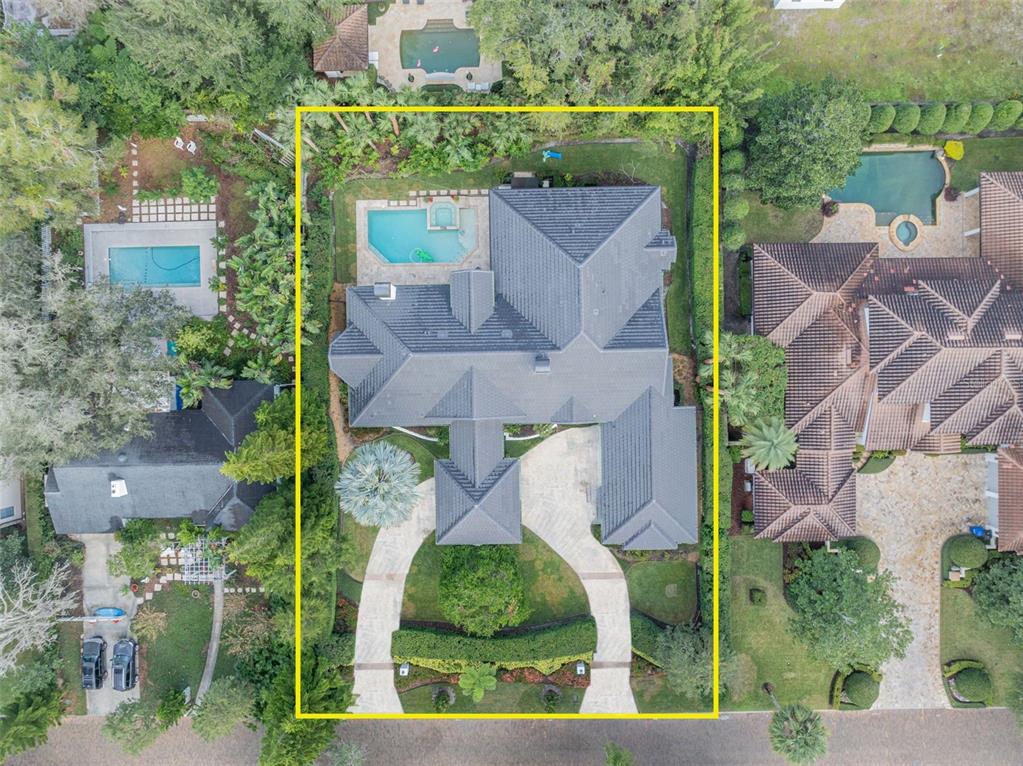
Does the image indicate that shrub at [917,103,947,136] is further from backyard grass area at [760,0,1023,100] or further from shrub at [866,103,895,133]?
backyard grass area at [760,0,1023,100]

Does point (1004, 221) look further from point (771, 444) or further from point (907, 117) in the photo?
point (771, 444)

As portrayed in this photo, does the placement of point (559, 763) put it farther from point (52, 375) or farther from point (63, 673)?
point (52, 375)

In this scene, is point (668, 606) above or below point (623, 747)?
above

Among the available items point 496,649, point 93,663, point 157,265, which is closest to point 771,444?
point 496,649

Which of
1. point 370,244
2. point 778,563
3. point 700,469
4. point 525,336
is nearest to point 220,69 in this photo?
point 370,244

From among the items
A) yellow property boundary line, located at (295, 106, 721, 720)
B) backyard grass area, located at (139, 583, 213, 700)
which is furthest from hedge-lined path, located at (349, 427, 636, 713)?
backyard grass area, located at (139, 583, 213, 700)

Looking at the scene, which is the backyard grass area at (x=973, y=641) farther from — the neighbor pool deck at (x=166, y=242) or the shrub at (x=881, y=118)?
the neighbor pool deck at (x=166, y=242)

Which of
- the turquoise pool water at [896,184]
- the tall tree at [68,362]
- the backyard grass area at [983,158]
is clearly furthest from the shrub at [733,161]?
the tall tree at [68,362]
